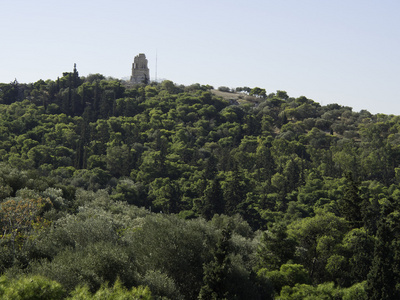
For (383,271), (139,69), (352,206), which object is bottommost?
(383,271)

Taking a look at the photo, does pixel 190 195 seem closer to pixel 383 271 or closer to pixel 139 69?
pixel 383 271

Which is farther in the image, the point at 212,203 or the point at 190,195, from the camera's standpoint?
the point at 190,195

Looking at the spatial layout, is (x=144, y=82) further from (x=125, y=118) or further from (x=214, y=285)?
(x=214, y=285)

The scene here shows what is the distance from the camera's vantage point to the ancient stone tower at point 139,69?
179m

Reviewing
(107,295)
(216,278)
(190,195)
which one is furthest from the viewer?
(190,195)

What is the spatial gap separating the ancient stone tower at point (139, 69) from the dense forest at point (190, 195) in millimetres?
14103

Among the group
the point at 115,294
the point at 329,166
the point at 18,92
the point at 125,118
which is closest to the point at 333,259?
the point at 115,294

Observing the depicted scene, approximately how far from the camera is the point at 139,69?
182 meters

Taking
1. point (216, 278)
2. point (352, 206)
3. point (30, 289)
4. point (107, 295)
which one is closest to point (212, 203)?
point (352, 206)

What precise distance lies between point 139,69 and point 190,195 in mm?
105922

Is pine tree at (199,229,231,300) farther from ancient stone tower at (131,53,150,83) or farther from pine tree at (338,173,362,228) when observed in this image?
ancient stone tower at (131,53,150,83)

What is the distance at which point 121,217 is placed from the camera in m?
46.4

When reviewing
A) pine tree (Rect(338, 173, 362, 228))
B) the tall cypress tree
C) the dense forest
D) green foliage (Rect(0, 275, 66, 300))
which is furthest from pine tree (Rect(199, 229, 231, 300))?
pine tree (Rect(338, 173, 362, 228))

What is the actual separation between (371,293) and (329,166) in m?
63.3
